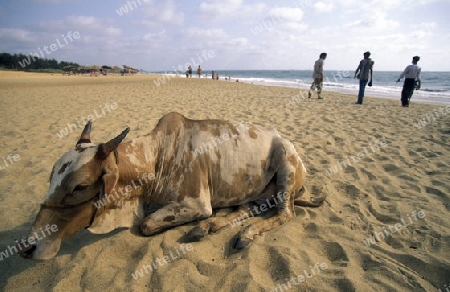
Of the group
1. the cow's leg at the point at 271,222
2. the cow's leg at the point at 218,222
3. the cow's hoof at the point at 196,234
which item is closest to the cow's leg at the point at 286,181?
the cow's leg at the point at 271,222

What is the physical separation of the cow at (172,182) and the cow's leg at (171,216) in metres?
0.01

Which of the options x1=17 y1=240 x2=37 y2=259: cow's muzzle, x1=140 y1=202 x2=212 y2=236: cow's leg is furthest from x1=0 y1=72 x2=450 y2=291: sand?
x1=17 y1=240 x2=37 y2=259: cow's muzzle

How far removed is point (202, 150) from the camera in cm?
325

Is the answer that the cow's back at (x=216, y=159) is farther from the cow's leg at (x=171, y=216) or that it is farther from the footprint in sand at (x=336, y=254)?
the footprint in sand at (x=336, y=254)

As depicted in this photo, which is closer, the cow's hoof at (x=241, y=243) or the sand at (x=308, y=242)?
the sand at (x=308, y=242)

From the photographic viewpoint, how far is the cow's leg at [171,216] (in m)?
2.84

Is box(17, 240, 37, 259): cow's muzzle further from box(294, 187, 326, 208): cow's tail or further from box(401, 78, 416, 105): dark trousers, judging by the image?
box(401, 78, 416, 105): dark trousers

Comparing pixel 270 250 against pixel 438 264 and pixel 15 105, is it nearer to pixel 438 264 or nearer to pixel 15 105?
pixel 438 264

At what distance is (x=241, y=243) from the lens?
2.77 meters

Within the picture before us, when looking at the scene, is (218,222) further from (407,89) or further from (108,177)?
(407,89)

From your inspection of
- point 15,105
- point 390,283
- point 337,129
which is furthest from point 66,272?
point 15,105

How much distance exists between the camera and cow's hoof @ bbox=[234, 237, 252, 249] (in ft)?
9.06

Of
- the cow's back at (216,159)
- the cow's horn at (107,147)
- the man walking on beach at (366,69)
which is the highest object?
the man walking on beach at (366,69)

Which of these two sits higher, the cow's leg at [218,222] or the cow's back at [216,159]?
the cow's back at [216,159]
